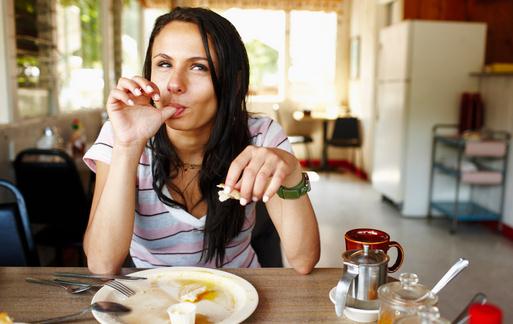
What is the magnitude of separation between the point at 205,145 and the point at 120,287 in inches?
19.1

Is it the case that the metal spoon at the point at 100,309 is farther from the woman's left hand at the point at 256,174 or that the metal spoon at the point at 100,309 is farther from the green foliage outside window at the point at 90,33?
the green foliage outside window at the point at 90,33

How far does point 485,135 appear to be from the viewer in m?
3.93

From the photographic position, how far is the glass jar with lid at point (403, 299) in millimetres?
688

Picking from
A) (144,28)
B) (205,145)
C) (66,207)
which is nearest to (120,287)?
(205,145)

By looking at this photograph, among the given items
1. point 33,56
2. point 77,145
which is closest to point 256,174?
point 77,145

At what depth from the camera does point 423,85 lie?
4207 millimetres

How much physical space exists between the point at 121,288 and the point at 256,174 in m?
0.36

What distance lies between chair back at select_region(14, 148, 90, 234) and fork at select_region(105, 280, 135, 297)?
4.61 feet

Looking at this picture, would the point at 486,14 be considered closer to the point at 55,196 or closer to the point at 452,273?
the point at 55,196

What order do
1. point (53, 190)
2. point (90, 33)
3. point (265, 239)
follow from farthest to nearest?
point (90, 33)
point (53, 190)
point (265, 239)

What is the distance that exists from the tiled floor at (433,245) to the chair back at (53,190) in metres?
1.60

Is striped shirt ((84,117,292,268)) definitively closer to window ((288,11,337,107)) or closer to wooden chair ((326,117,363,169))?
wooden chair ((326,117,363,169))

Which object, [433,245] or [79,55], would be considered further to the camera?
[79,55]

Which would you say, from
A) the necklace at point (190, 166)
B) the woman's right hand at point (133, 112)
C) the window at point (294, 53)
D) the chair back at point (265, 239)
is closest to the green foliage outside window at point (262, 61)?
the window at point (294, 53)
